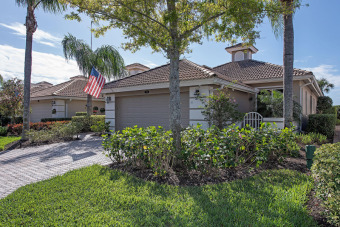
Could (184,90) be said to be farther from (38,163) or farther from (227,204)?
(227,204)

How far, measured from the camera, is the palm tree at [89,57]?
14.5 m

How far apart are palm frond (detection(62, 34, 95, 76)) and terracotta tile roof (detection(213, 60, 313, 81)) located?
10.0 metres

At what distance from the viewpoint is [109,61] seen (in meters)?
15.5

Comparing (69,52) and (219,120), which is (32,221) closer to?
(219,120)

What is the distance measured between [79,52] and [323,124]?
53.0 feet

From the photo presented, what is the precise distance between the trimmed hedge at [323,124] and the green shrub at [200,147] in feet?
24.4

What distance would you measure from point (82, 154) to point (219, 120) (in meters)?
5.48

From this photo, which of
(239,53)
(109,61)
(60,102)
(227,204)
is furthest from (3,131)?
(239,53)

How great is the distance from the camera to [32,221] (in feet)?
9.65

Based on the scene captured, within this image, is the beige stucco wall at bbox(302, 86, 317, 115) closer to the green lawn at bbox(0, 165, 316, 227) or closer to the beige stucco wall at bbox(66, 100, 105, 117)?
the green lawn at bbox(0, 165, 316, 227)

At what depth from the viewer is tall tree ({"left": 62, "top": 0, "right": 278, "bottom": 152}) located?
5.52 meters

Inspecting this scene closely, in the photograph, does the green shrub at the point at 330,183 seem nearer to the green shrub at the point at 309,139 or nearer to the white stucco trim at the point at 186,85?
the green shrub at the point at 309,139

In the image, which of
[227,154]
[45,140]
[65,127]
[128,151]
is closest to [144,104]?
[65,127]

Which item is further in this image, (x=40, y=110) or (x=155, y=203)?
(x=40, y=110)
